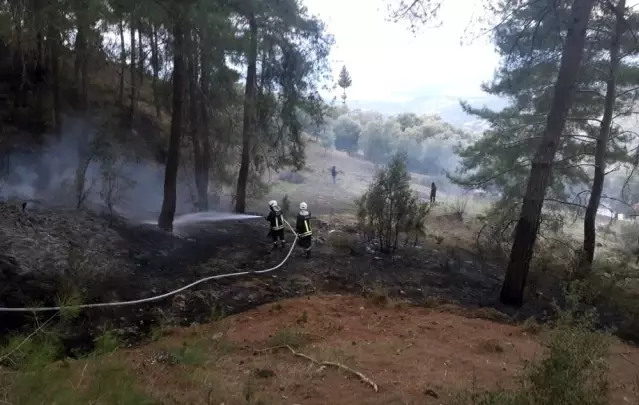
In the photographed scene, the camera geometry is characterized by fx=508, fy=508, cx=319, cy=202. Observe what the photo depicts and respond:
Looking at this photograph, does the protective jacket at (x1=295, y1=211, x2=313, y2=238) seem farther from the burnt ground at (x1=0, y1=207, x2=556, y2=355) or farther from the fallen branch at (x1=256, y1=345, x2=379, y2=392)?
the fallen branch at (x1=256, y1=345, x2=379, y2=392)

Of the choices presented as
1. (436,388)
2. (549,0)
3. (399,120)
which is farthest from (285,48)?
(399,120)

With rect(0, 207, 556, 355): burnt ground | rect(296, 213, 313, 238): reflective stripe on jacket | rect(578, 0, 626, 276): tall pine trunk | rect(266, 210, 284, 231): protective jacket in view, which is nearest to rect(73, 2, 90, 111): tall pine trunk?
rect(0, 207, 556, 355): burnt ground

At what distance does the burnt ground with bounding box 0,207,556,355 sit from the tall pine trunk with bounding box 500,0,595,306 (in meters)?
0.70

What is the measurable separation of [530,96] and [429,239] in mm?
7730

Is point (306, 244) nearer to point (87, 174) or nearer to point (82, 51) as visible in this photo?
point (82, 51)

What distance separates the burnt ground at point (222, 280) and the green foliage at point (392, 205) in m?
0.66

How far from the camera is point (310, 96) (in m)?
17.9

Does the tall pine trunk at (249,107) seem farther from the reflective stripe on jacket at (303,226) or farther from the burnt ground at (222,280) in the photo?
the reflective stripe on jacket at (303,226)

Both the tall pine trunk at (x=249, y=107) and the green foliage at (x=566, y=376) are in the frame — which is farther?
the tall pine trunk at (x=249, y=107)

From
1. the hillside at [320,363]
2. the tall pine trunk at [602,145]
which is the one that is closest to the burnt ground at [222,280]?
the hillside at [320,363]

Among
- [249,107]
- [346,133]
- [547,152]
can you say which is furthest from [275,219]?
[346,133]

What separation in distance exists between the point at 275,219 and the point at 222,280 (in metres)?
2.60

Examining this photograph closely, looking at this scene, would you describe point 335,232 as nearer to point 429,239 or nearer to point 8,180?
point 429,239

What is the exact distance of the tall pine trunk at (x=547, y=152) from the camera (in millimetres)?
8945
